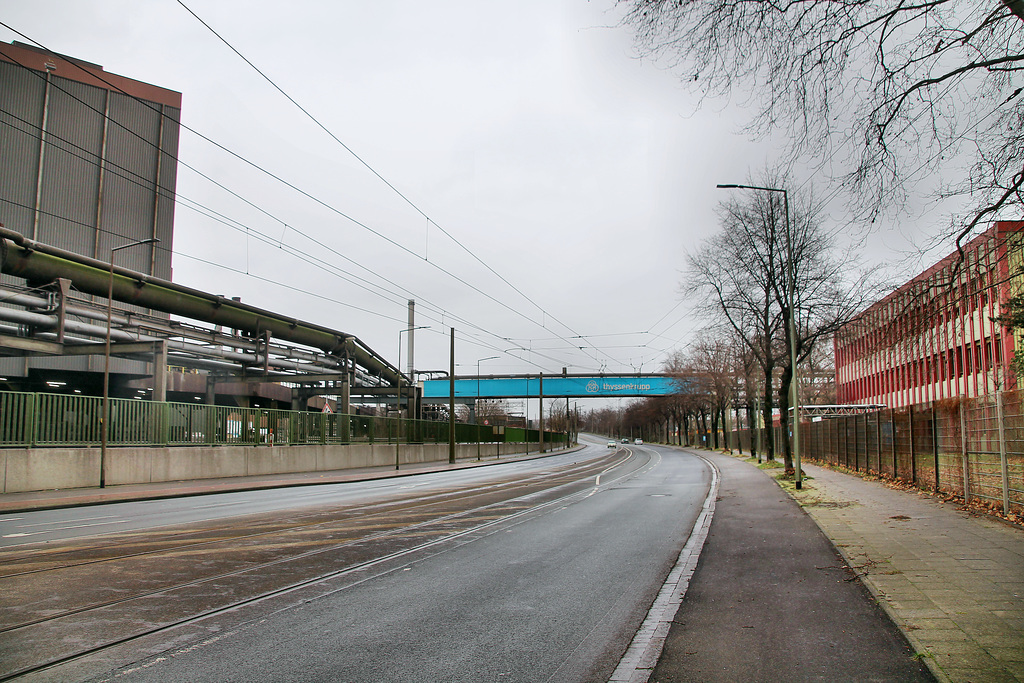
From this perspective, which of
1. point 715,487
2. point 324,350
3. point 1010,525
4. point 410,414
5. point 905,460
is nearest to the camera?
point 1010,525

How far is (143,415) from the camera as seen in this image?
81.8 feet

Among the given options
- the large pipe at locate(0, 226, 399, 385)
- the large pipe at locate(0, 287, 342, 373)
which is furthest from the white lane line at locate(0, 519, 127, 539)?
the large pipe at locate(0, 287, 342, 373)

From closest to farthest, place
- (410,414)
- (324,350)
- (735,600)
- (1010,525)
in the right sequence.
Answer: (735,600)
(1010,525)
(324,350)
(410,414)

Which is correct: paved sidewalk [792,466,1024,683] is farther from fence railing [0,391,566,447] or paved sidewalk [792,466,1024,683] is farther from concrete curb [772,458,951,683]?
fence railing [0,391,566,447]

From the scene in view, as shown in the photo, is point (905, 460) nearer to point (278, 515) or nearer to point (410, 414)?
point (278, 515)

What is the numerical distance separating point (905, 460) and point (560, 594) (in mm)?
15328

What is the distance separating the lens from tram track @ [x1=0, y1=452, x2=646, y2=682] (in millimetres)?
5418

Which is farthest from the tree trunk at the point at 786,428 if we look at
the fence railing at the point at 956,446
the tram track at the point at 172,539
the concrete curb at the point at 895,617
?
the concrete curb at the point at 895,617

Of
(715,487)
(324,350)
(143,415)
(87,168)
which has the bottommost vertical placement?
(715,487)

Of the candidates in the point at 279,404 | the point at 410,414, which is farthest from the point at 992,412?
the point at 279,404

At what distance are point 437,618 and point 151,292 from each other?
32575 mm

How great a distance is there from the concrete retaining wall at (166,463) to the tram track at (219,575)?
11508 millimetres

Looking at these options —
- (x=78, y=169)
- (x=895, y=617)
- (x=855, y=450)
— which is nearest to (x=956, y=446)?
(x=895, y=617)

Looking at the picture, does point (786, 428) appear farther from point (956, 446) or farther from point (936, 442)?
point (956, 446)
